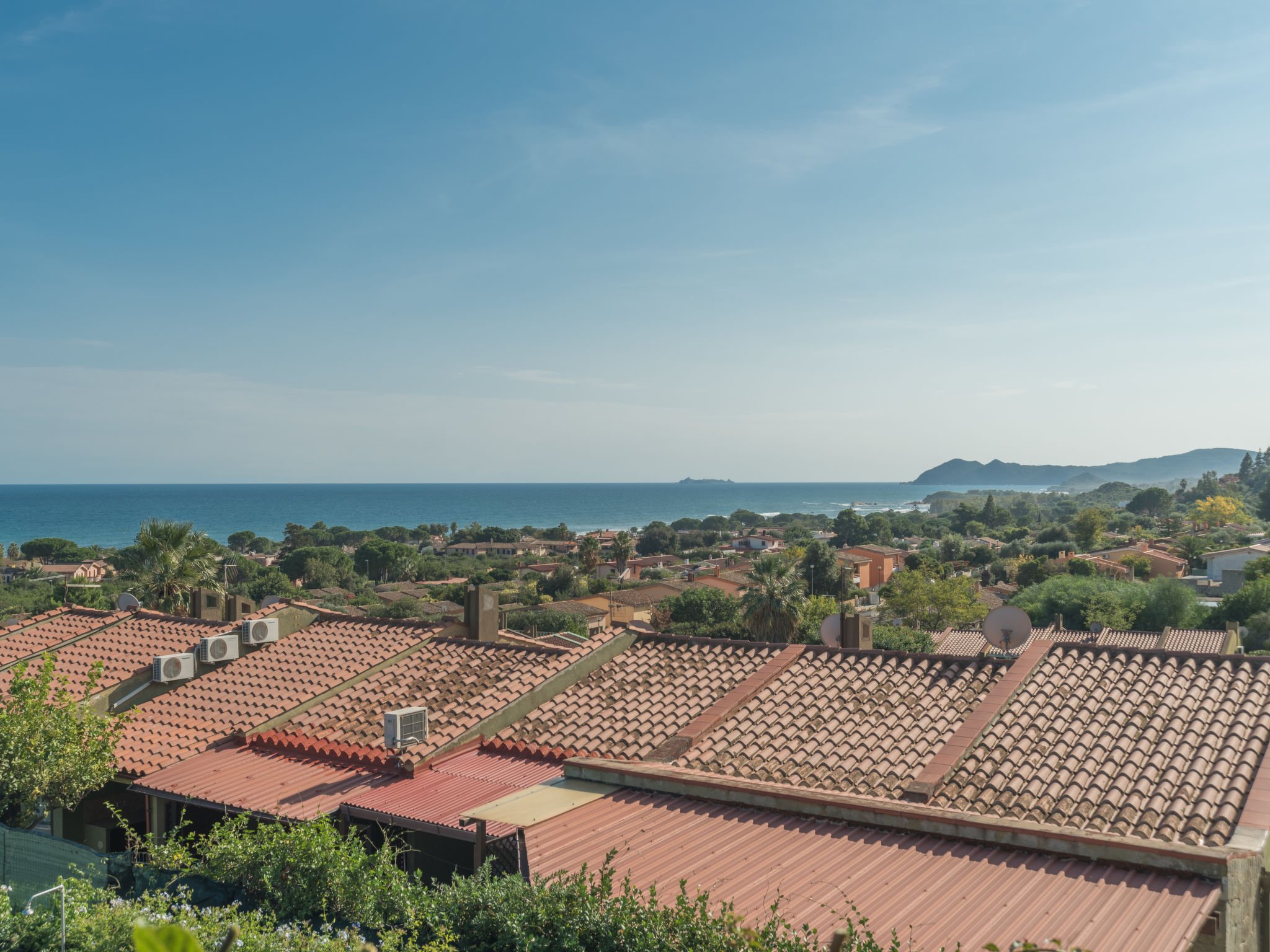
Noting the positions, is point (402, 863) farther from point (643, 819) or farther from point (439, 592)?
point (439, 592)

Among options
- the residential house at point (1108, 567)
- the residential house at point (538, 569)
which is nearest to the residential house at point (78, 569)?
the residential house at point (538, 569)

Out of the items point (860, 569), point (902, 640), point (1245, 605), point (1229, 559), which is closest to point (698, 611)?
point (902, 640)

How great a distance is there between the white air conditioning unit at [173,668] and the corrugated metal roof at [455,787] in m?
7.03

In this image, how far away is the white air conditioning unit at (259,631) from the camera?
18047 millimetres

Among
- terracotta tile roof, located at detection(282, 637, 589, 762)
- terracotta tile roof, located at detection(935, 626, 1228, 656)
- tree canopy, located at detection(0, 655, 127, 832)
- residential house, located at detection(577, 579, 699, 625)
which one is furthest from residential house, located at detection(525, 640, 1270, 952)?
residential house, located at detection(577, 579, 699, 625)

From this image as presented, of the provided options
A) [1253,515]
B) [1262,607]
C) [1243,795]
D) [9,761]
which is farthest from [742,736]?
[1253,515]

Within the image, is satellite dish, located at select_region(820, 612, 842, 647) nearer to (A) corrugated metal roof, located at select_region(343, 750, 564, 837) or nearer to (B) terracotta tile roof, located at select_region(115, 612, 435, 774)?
(A) corrugated metal roof, located at select_region(343, 750, 564, 837)

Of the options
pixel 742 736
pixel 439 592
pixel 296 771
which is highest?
pixel 742 736

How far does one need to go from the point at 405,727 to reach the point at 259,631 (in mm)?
6846

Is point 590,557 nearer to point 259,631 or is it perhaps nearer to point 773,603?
point 773,603

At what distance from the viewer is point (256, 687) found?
16578mm

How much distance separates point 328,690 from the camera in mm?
15969

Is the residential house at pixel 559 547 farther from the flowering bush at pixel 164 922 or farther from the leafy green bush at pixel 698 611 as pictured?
the flowering bush at pixel 164 922

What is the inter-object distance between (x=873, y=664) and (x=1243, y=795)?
548 centimetres
